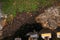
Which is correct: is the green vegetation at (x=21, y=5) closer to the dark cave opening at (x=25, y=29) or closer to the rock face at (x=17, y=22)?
the rock face at (x=17, y=22)

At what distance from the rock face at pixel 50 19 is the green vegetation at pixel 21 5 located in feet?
0.72

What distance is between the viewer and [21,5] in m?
4.08

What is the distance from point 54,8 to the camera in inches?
Answer: 157

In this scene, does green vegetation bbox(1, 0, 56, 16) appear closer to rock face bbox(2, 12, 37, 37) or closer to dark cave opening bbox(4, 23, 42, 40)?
rock face bbox(2, 12, 37, 37)

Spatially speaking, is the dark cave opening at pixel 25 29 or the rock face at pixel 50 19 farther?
the dark cave opening at pixel 25 29

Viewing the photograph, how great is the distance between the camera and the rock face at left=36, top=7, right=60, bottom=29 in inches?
153

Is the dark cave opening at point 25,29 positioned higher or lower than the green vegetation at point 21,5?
lower

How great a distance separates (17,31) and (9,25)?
183 millimetres

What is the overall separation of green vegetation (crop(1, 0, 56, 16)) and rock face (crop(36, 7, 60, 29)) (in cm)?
22

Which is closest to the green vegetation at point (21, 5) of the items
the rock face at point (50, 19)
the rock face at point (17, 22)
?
the rock face at point (17, 22)

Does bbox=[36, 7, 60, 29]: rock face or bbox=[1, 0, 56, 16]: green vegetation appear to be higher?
bbox=[1, 0, 56, 16]: green vegetation

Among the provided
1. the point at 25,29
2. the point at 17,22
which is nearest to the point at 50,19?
the point at 25,29

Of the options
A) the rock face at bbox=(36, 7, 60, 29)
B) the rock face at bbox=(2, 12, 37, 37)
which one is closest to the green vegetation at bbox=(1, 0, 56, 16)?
the rock face at bbox=(2, 12, 37, 37)

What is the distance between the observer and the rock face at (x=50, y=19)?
3.88 metres
